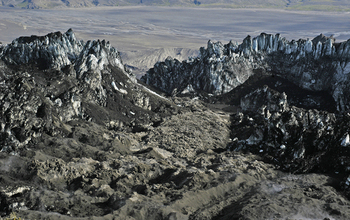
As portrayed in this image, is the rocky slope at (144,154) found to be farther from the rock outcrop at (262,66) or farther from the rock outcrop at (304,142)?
the rock outcrop at (262,66)

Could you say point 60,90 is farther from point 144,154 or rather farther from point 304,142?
point 304,142

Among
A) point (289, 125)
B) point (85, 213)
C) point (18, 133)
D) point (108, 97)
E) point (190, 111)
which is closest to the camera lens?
point (85, 213)

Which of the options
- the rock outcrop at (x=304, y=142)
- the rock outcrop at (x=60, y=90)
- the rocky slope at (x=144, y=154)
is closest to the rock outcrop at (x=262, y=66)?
the rocky slope at (x=144, y=154)

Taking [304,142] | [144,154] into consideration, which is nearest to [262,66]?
[304,142]

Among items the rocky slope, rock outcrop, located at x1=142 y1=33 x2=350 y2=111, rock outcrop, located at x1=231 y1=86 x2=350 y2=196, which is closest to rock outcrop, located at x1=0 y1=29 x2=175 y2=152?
the rocky slope

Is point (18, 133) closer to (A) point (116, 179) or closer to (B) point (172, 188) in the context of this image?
(A) point (116, 179)

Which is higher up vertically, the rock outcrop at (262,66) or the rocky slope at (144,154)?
the rock outcrop at (262,66)

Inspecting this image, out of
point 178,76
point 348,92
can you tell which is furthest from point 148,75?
point 348,92
